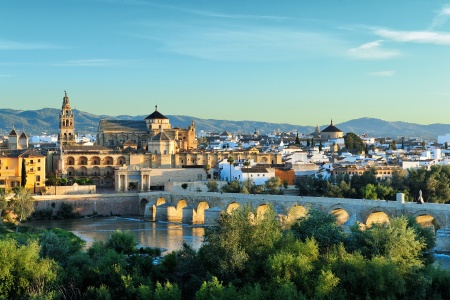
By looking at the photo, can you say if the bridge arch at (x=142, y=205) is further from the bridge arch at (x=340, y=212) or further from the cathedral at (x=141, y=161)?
the bridge arch at (x=340, y=212)

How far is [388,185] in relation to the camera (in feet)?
131

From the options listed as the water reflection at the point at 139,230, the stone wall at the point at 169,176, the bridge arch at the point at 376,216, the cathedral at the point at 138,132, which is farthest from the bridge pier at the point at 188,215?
the cathedral at the point at 138,132

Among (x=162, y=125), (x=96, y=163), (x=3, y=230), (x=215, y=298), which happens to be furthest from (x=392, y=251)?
(x=162, y=125)

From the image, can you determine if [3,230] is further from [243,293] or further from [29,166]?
[243,293]

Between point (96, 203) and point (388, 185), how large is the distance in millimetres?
17181

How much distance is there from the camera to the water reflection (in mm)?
29656

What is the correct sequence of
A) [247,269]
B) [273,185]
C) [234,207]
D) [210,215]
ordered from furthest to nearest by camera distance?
[273,185], [234,207], [210,215], [247,269]

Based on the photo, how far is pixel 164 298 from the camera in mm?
15258

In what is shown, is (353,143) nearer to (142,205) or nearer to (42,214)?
(142,205)

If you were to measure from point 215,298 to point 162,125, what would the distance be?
141 feet

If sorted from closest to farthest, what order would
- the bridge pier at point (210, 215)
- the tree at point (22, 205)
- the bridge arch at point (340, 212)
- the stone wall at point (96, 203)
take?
1. the bridge arch at point (340, 212)
2. the bridge pier at point (210, 215)
3. the tree at point (22, 205)
4. the stone wall at point (96, 203)

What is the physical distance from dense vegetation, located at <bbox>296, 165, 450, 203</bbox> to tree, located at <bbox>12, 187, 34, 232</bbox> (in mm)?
15921

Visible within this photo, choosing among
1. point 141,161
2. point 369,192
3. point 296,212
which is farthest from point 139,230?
point 141,161

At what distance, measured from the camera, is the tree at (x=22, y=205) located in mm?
35906
